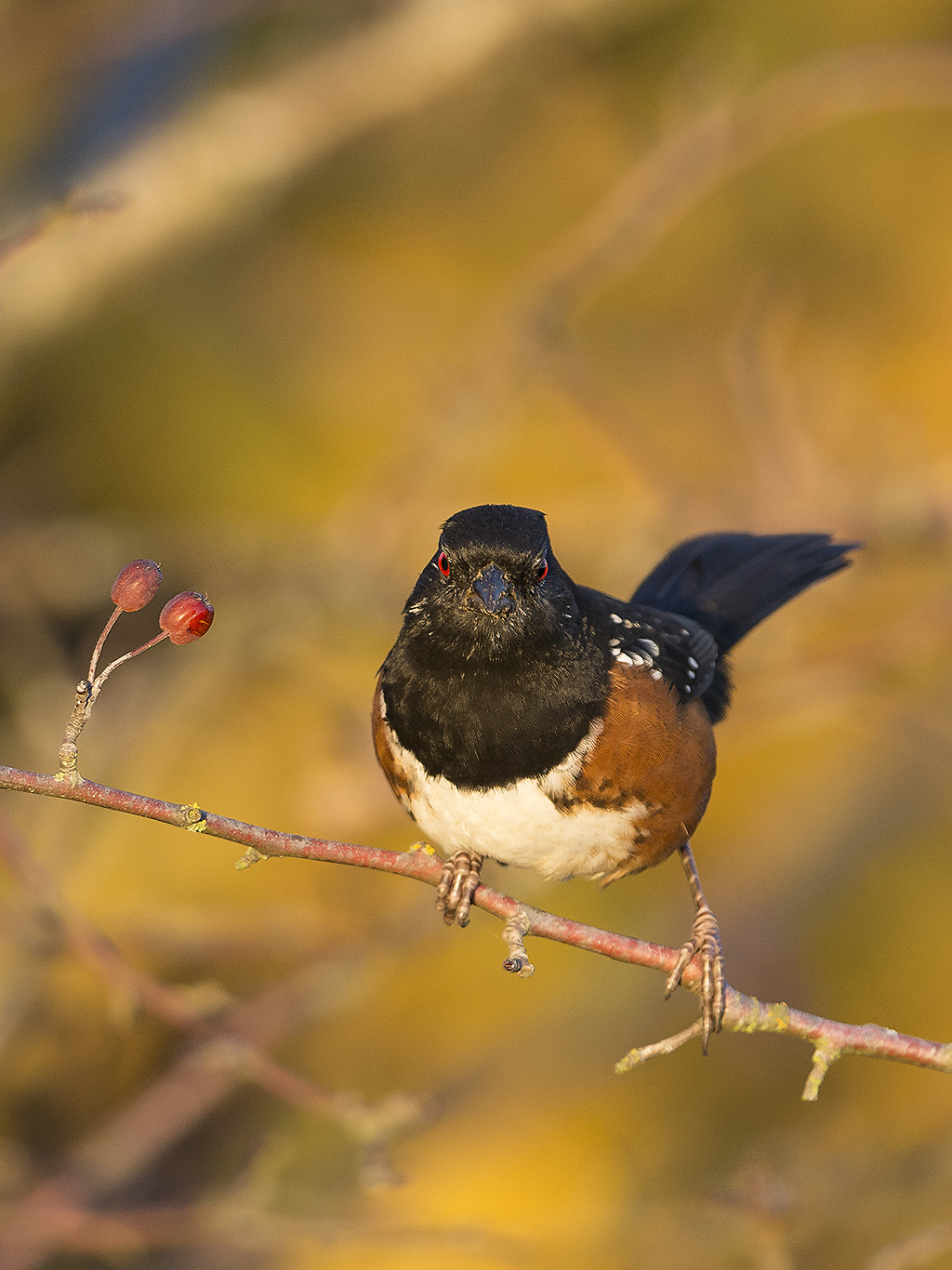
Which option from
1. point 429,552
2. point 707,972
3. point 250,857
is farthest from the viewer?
point 429,552

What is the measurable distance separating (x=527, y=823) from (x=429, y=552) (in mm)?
2722

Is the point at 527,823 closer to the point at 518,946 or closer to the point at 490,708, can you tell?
the point at 490,708

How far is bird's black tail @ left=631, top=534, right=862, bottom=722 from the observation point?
303 cm

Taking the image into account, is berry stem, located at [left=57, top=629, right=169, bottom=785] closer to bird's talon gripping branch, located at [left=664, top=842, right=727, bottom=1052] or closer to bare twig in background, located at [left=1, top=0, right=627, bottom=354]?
bird's talon gripping branch, located at [left=664, top=842, right=727, bottom=1052]

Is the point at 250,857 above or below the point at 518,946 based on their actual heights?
above

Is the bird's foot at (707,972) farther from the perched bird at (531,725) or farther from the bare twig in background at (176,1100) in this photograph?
the bare twig in background at (176,1100)

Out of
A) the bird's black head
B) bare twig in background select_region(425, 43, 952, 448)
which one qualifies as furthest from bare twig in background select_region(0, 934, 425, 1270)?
bare twig in background select_region(425, 43, 952, 448)

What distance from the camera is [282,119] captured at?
17.5 ft

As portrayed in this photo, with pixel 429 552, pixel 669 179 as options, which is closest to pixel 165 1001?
pixel 669 179

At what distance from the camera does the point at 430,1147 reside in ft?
14.4


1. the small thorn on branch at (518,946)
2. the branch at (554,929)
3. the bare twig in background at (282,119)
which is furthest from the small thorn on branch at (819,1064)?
the bare twig in background at (282,119)

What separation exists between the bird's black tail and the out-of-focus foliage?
0.76 m

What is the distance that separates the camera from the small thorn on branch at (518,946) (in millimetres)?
1722

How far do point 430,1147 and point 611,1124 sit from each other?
→ 695 millimetres
